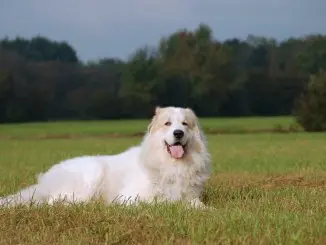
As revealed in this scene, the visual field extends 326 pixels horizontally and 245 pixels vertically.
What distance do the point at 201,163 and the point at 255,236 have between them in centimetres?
310

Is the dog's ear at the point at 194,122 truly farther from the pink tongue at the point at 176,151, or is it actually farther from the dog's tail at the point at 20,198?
the dog's tail at the point at 20,198

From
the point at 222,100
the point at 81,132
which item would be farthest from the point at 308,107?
the point at 222,100

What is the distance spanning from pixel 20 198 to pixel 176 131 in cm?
221

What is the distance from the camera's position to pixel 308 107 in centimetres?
5353

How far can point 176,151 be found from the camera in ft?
28.1

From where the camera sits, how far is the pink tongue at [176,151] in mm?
8555

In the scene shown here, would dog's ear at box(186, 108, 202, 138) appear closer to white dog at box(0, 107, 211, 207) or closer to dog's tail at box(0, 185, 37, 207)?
white dog at box(0, 107, 211, 207)

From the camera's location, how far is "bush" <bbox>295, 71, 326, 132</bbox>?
53500mm

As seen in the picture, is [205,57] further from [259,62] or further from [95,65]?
[95,65]

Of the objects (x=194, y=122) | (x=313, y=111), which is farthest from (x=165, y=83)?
(x=194, y=122)

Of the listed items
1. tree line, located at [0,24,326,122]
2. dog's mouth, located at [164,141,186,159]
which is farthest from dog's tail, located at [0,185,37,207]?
tree line, located at [0,24,326,122]

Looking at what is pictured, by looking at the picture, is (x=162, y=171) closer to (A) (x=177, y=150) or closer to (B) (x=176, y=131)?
(A) (x=177, y=150)

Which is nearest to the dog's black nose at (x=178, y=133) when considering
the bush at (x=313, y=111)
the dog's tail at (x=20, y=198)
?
the dog's tail at (x=20, y=198)

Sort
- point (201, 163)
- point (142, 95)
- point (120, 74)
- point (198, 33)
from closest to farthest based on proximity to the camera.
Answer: point (201, 163)
point (142, 95)
point (120, 74)
point (198, 33)
